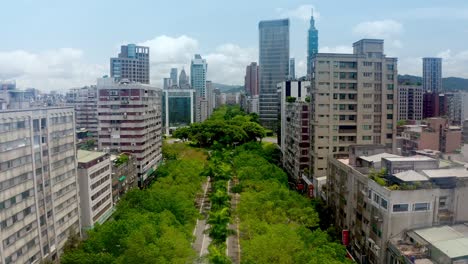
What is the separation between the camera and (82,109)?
94375 mm

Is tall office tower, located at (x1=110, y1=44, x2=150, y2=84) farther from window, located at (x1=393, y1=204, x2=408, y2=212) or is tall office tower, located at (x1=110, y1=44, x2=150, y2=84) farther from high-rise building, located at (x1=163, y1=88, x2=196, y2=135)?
window, located at (x1=393, y1=204, x2=408, y2=212)

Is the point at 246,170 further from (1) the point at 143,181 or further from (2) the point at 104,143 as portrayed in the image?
(2) the point at 104,143

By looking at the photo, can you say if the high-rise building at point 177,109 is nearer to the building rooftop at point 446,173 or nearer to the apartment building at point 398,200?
the apartment building at point 398,200

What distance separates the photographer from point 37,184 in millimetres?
28578

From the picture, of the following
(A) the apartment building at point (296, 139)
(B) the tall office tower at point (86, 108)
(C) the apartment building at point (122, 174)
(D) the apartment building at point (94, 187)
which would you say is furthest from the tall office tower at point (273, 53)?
(D) the apartment building at point (94, 187)

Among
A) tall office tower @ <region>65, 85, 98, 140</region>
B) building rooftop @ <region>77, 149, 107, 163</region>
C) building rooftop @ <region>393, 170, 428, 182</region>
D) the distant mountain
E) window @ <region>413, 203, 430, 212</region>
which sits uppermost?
the distant mountain

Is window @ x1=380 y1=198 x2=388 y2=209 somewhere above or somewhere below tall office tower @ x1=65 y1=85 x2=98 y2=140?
below

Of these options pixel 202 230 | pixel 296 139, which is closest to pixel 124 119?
pixel 296 139

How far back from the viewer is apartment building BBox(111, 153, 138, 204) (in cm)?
4475

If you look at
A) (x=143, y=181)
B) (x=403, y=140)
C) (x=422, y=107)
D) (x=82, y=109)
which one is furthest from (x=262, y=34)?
(x=143, y=181)

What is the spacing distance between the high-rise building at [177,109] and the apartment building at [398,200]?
97.2 metres

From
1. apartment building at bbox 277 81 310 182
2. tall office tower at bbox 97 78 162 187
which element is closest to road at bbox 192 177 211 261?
tall office tower at bbox 97 78 162 187

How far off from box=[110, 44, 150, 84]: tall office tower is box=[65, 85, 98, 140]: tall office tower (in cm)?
2803

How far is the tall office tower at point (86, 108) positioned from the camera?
92606 mm
